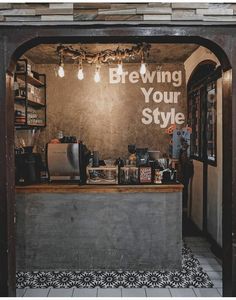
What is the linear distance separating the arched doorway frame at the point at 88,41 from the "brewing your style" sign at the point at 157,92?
3.81 metres

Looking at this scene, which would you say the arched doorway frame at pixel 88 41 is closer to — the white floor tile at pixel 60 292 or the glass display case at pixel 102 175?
the white floor tile at pixel 60 292

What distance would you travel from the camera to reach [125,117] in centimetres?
650

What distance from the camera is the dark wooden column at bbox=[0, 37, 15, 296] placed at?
2539 millimetres

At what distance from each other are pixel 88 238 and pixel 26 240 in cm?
80

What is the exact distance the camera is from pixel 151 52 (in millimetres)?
5617

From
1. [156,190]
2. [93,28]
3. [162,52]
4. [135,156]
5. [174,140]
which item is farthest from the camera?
[174,140]

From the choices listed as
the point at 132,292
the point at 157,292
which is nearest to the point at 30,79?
the point at 132,292

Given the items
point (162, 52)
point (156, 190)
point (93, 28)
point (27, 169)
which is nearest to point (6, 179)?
point (93, 28)

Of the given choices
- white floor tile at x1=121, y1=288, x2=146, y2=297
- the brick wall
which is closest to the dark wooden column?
the brick wall

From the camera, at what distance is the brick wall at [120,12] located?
2418 millimetres

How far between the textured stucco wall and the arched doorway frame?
381 centimetres

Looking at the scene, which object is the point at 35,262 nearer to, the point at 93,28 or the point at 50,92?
the point at 93,28

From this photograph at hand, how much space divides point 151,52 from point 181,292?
3.90 metres

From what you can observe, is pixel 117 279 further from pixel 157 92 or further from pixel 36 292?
pixel 157 92
